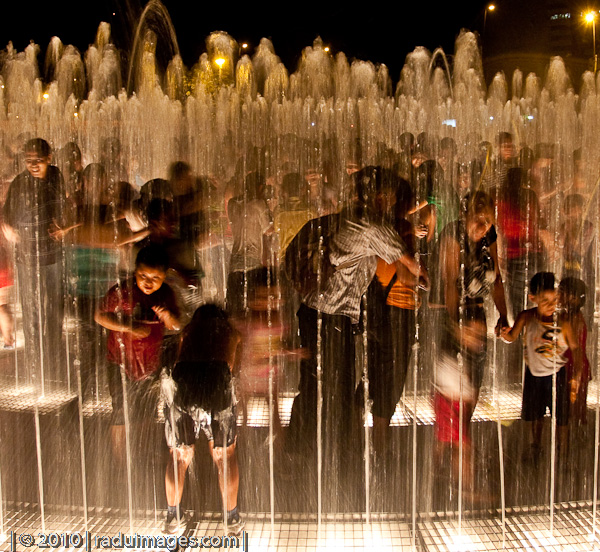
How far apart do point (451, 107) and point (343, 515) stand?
5678mm

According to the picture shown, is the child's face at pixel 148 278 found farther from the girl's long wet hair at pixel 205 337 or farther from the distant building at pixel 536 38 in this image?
the distant building at pixel 536 38

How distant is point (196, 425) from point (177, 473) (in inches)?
9.9

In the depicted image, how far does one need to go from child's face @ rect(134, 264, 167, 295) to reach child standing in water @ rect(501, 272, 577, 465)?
6.56 ft

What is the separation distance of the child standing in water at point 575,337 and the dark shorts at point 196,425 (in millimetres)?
1962

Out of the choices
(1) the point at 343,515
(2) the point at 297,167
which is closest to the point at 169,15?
(2) the point at 297,167

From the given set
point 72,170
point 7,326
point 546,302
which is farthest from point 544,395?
point 7,326

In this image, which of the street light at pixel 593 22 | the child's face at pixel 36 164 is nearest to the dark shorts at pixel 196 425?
the child's face at pixel 36 164

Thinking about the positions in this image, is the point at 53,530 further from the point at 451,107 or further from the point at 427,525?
the point at 451,107

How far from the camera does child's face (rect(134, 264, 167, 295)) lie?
2914 millimetres

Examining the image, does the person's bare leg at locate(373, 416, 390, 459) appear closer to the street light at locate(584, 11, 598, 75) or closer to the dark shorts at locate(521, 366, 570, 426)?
the dark shorts at locate(521, 366, 570, 426)

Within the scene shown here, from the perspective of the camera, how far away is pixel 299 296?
3461 millimetres

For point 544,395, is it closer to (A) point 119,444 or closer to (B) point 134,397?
(B) point 134,397

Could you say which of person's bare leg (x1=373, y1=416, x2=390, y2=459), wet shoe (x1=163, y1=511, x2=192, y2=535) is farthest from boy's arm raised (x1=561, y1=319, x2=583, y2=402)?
wet shoe (x1=163, y1=511, x2=192, y2=535)

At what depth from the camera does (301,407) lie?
11.4ft
